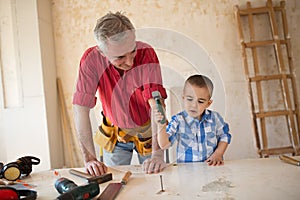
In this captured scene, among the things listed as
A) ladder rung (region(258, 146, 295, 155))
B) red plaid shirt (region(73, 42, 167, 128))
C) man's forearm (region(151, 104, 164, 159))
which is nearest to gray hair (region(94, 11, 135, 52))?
red plaid shirt (region(73, 42, 167, 128))

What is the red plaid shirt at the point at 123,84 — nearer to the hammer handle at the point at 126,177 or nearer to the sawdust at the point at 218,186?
the hammer handle at the point at 126,177

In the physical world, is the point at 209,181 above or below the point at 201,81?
below

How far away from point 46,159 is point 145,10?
1438mm

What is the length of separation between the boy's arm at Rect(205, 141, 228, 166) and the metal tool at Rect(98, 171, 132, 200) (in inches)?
13.5

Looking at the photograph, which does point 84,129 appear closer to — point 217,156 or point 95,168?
point 95,168

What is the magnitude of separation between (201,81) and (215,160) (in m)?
0.31

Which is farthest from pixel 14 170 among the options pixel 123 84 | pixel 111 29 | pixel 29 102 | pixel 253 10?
pixel 253 10

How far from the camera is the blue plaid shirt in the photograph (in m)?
1.17

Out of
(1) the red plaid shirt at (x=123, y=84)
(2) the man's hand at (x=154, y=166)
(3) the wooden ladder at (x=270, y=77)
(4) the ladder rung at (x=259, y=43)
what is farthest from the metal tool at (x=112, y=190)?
(4) the ladder rung at (x=259, y=43)

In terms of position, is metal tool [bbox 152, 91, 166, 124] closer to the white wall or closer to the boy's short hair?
the boy's short hair

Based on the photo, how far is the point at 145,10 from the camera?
7.63ft

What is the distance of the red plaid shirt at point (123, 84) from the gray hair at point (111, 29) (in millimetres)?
89

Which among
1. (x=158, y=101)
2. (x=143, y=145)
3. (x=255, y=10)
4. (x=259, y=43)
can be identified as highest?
(x=255, y=10)

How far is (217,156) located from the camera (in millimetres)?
1141
